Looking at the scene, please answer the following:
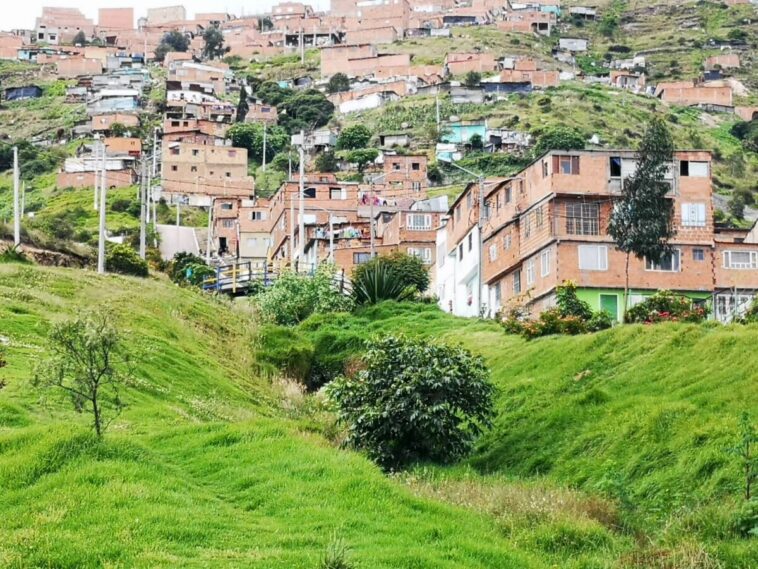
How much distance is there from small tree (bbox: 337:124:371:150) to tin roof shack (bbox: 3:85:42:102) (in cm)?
6332

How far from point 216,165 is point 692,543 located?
120062 mm

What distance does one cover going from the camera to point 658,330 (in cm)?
3003

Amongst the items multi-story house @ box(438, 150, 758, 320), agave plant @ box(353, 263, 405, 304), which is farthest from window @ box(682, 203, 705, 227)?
agave plant @ box(353, 263, 405, 304)

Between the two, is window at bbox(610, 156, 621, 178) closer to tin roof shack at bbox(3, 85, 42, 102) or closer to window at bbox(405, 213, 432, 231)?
window at bbox(405, 213, 432, 231)

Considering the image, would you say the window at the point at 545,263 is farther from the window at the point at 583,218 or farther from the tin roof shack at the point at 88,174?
the tin roof shack at the point at 88,174

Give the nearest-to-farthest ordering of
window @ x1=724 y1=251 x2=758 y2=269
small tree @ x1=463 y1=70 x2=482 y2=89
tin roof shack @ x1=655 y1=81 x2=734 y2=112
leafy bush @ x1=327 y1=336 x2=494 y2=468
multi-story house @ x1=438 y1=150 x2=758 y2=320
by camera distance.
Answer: leafy bush @ x1=327 y1=336 x2=494 y2=468 < multi-story house @ x1=438 y1=150 x2=758 y2=320 < window @ x1=724 y1=251 x2=758 y2=269 < small tree @ x1=463 y1=70 x2=482 y2=89 < tin roof shack @ x1=655 y1=81 x2=734 y2=112

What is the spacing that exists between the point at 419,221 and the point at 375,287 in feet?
84.6

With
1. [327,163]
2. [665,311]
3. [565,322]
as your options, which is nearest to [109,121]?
[327,163]

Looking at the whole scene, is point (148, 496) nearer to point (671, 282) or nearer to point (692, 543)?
point (692, 543)

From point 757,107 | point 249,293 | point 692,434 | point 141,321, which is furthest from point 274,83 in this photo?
point 692,434

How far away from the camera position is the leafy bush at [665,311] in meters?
34.0

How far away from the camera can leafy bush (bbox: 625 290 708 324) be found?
34.0 m

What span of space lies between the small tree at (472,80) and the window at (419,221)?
83074 millimetres

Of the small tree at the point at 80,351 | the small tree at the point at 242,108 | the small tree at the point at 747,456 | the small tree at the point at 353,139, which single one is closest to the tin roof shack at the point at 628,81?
the small tree at the point at 353,139
